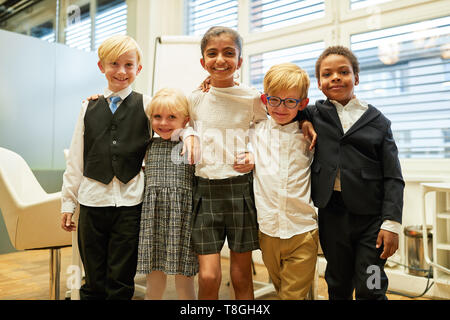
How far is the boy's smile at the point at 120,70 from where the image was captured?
1.31 m

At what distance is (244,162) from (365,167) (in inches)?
16.1

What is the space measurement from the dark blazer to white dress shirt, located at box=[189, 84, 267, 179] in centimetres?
31

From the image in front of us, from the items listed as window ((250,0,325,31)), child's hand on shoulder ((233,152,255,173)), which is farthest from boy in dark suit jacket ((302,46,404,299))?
window ((250,0,325,31))

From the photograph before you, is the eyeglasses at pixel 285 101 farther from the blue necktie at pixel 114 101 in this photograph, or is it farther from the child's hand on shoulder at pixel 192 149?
the blue necktie at pixel 114 101

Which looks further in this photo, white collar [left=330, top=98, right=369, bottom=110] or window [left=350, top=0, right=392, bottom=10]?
window [left=350, top=0, right=392, bottom=10]

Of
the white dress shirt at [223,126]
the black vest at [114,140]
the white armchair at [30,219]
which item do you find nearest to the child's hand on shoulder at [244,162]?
the white dress shirt at [223,126]

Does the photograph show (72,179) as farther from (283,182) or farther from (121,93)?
(283,182)

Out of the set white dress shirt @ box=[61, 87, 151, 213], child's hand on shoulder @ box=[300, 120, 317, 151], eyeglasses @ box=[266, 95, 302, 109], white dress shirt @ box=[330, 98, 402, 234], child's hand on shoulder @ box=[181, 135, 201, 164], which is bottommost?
white dress shirt @ box=[61, 87, 151, 213]

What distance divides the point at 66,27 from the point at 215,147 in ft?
9.76

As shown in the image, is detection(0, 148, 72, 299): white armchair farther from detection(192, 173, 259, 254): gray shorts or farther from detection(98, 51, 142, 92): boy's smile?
detection(192, 173, 259, 254): gray shorts

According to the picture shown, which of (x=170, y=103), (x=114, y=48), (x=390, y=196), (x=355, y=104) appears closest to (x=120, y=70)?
(x=114, y=48)

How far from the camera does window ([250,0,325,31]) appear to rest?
2.82 metres

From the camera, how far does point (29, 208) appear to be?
5.31 ft

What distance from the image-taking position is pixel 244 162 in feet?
4.10
